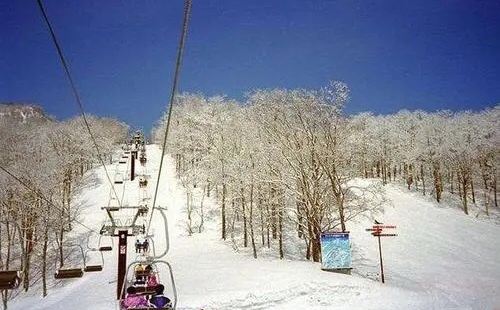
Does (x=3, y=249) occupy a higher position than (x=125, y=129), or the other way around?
(x=125, y=129)

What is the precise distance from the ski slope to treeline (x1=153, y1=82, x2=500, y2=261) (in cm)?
382

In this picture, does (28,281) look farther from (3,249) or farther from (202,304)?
(202,304)

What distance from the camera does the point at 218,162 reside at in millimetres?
45250

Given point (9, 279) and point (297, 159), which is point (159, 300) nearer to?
point (9, 279)

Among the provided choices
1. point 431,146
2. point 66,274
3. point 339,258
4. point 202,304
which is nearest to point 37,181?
point 66,274

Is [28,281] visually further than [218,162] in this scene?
No

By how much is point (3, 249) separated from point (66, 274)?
113 ft

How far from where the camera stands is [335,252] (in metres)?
26.6

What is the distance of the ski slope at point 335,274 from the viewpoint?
2348cm

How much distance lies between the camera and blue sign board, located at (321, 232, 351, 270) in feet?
86.3

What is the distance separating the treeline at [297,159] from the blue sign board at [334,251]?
9.87ft

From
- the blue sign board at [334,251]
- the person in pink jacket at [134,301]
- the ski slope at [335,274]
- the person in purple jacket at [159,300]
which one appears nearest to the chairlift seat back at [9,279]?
the person in pink jacket at [134,301]

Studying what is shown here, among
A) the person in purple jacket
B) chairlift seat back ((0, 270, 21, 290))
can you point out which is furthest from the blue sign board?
chairlift seat back ((0, 270, 21, 290))

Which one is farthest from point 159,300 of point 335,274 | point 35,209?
point 35,209
